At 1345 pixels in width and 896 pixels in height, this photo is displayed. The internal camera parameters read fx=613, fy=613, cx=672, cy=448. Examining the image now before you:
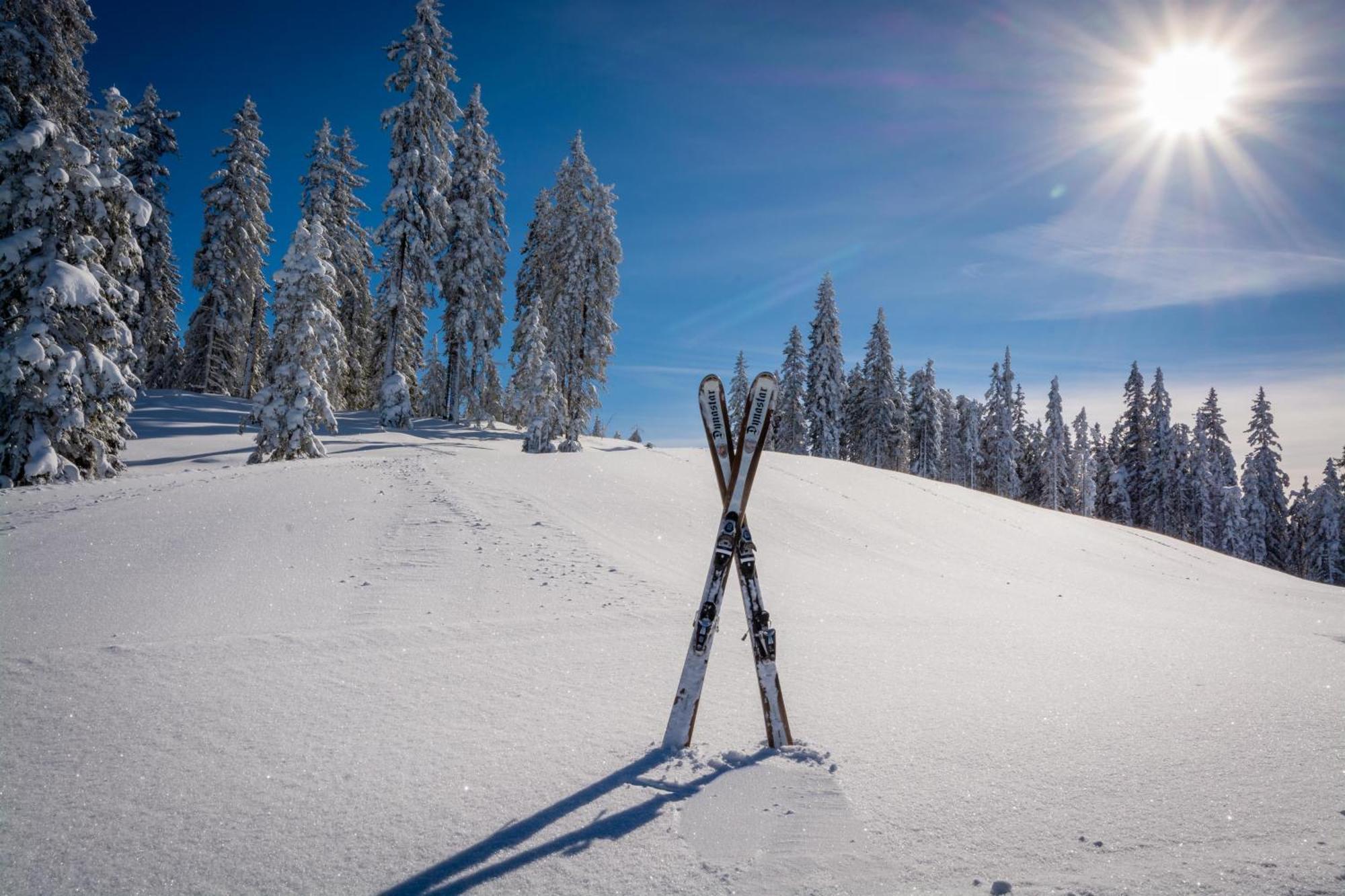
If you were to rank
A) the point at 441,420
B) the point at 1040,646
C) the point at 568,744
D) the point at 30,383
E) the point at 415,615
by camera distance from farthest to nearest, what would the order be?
the point at 441,420, the point at 30,383, the point at 1040,646, the point at 415,615, the point at 568,744

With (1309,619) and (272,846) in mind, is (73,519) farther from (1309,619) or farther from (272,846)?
(1309,619)

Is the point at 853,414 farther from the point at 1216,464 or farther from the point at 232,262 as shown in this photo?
the point at 232,262

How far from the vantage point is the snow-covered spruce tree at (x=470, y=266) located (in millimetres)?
33125

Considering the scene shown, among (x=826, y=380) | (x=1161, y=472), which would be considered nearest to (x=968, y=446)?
(x=1161, y=472)

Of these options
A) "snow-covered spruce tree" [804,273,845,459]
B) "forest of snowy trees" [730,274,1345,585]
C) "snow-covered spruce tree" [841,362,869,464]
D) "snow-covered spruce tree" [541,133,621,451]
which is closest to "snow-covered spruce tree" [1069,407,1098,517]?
"forest of snowy trees" [730,274,1345,585]

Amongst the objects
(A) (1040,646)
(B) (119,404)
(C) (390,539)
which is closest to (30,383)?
(B) (119,404)

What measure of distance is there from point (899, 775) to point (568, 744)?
2070 mm

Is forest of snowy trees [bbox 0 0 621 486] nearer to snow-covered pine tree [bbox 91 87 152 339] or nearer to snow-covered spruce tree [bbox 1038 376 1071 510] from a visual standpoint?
snow-covered pine tree [bbox 91 87 152 339]

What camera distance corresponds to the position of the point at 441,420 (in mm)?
33875

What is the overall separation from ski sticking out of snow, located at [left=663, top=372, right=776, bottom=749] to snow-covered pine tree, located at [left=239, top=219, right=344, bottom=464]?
19.5 metres

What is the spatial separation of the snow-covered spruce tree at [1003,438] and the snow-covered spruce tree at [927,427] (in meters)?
5.48

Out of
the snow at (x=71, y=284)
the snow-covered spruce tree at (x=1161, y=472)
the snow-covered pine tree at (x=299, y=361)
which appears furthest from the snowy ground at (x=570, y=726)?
the snow-covered spruce tree at (x=1161, y=472)

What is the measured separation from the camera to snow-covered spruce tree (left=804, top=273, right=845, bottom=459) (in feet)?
164

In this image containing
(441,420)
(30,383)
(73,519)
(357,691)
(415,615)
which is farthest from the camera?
(441,420)
